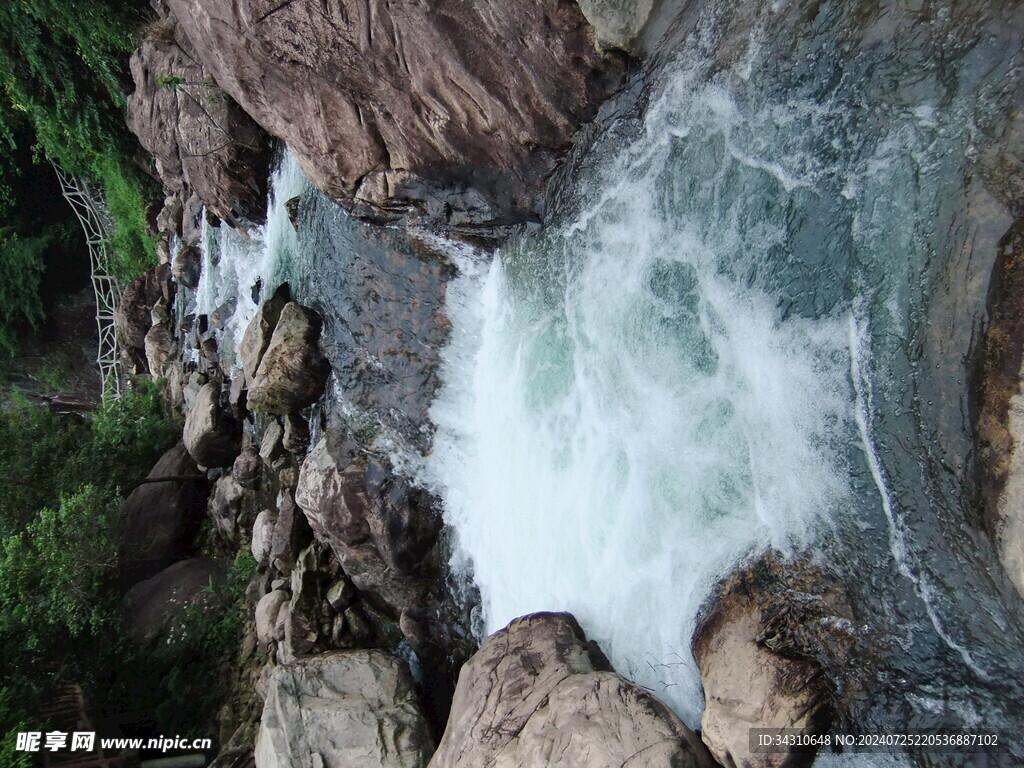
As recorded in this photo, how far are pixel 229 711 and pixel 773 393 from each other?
716 cm

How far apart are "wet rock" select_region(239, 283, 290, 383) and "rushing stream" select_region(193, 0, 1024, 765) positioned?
3.03m

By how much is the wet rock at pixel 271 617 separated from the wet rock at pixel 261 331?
2608 millimetres

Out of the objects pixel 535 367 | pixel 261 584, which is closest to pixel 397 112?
pixel 535 367

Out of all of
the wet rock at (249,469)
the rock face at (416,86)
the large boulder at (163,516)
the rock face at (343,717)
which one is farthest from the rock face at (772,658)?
the large boulder at (163,516)

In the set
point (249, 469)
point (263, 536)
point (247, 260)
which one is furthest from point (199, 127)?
point (263, 536)

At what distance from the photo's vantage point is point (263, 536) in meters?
8.25

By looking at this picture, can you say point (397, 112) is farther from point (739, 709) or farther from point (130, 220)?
point (130, 220)

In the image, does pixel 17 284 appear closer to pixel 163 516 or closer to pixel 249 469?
pixel 163 516

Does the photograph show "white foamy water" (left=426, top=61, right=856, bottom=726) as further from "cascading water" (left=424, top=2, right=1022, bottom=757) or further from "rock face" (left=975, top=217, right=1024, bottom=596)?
"rock face" (left=975, top=217, right=1024, bottom=596)

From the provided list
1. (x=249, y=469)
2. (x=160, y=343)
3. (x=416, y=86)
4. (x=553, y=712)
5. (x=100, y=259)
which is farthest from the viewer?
(x=100, y=259)

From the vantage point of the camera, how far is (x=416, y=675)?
21.4 feet

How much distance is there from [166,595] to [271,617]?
87.6 inches

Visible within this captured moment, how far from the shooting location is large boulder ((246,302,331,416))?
7.22m

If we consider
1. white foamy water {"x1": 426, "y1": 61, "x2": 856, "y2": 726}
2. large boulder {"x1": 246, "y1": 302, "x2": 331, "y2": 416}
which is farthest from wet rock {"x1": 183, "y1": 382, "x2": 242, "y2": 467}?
white foamy water {"x1": 426, "y1": 61, "x2": 856, "y2": 726}
